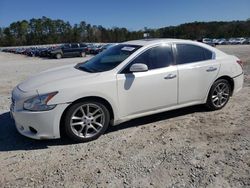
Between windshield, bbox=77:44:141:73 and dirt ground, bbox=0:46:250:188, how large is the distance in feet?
3.76

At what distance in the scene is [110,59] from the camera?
5.15 m

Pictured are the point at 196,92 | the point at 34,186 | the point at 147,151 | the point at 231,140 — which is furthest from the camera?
the point at 196,92

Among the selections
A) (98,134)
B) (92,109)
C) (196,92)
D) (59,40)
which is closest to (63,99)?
(92,109)

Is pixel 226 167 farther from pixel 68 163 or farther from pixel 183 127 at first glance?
pixel 68 163

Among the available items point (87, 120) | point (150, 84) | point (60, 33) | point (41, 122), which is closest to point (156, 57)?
point (150, 84)

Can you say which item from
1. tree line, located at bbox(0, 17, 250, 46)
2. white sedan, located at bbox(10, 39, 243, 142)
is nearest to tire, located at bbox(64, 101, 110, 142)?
white sedan, located at bbox(10, 39, 243, 142)

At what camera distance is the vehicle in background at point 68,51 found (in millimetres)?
31234

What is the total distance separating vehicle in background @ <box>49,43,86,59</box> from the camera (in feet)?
102

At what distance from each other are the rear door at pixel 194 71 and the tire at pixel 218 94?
0.17m

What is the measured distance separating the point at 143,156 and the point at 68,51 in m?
29.2

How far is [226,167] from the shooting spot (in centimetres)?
359

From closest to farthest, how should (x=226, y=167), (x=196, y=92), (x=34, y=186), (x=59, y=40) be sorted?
(x=34, y=186) → (x=226, y=167) → (x=196, y=92) → (x=59, y=40)

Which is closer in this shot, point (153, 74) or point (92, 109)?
point (92, 109)

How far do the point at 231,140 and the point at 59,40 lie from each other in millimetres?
104650
